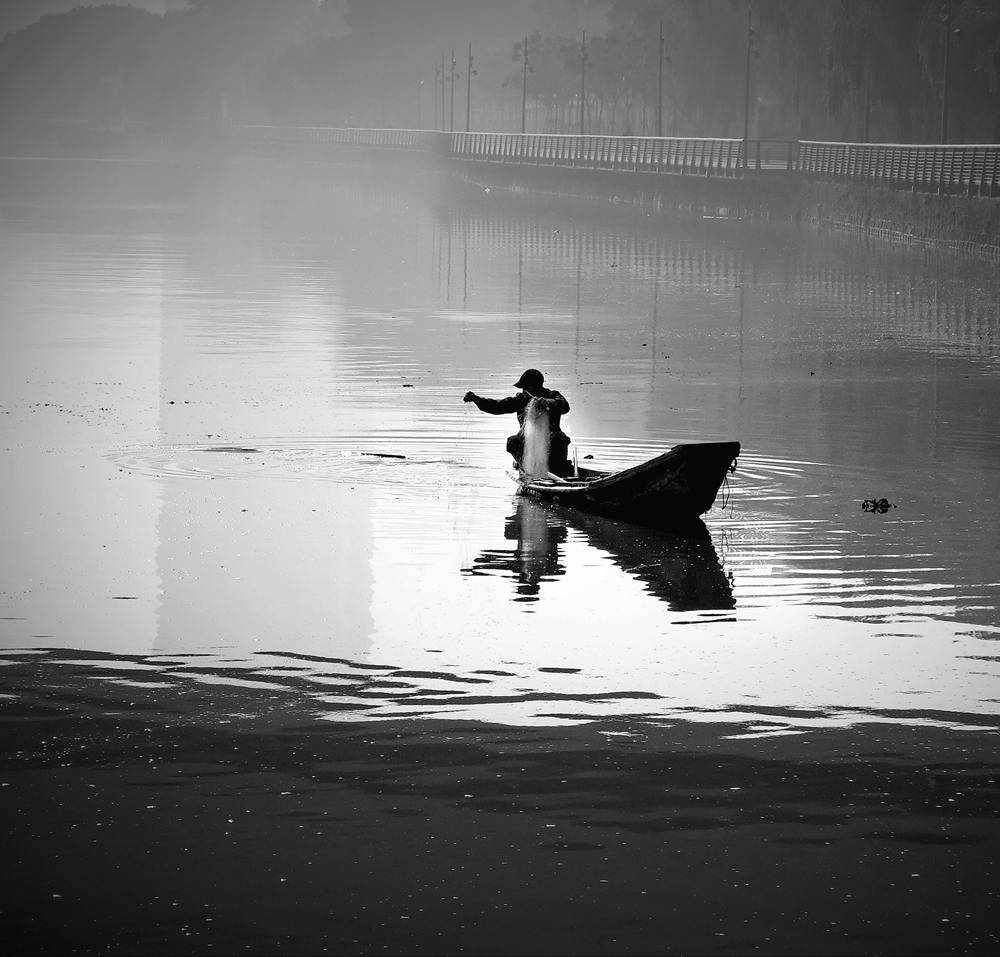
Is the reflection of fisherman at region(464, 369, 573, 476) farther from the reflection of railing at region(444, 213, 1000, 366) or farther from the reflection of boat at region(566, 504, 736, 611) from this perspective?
the reflection of railing at region(444, 213, 1000, 366)

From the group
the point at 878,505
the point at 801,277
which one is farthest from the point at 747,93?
the point at 878,505

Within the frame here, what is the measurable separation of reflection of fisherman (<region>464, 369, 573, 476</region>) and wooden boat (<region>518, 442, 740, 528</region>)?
61 cm

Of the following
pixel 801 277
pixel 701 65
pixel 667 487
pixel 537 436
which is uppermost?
pixel 701 65

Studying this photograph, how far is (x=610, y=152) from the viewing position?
82500 millimetres

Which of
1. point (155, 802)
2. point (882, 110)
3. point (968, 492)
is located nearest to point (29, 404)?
point (968, 492)

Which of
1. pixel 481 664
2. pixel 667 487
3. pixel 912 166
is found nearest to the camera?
pixel 481 664

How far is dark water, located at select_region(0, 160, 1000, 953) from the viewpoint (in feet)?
24.0

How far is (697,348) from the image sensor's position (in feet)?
90.2

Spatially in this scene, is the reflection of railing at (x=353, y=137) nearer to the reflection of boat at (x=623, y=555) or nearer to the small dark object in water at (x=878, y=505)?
the small dark object in water at (x=878, y=505)

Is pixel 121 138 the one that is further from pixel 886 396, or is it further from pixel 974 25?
pixel 886 396

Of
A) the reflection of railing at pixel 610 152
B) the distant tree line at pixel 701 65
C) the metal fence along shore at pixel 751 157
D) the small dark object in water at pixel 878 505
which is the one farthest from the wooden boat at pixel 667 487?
the reflection of railing at pixel 610 152

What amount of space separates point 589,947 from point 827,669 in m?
3.74

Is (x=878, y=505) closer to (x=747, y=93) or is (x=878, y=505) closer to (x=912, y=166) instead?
(x=912, y=166)

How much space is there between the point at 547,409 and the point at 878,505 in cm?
246
